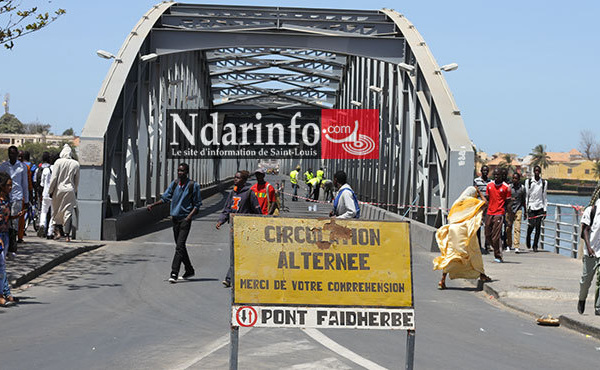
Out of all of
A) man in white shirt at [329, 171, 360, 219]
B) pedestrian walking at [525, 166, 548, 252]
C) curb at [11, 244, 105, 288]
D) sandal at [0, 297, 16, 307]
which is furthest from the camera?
pedestrian walking at [525, 166, 548, 252]

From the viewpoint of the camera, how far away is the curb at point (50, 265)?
11961 mm

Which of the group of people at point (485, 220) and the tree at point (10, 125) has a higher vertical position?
the tree at point (10, 125)

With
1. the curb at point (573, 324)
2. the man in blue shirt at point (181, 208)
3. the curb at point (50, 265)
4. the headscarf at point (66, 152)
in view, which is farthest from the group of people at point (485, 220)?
the headscarf at point (66, 152)

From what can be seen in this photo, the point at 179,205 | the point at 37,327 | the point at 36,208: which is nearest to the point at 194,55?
the point at 36,208

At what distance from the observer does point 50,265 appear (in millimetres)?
13875

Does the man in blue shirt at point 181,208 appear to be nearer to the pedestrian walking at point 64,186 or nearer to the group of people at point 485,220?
the group of people at point 485,220

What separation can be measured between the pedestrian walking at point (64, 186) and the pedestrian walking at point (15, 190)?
1.77 m

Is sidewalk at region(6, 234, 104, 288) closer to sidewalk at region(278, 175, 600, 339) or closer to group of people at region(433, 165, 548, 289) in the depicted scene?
sidewalk at region(278, 175, 600, 339)

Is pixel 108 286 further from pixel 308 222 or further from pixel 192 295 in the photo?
pixel 308 222

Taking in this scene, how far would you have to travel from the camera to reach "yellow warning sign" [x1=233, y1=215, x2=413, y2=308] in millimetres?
6164

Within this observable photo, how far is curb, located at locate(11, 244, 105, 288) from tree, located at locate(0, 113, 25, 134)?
157 metres

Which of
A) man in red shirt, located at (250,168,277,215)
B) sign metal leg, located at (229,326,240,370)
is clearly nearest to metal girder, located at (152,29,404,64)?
man in red shirt, located at (250,168,277,215)

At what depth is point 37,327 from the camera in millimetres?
8883

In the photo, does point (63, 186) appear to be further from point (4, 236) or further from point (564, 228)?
point (564, 228)
